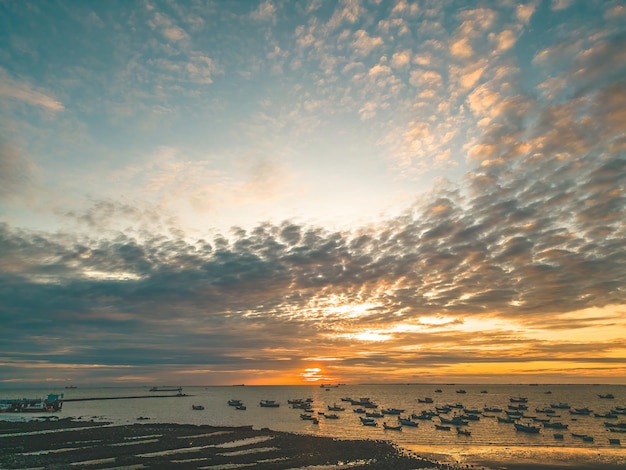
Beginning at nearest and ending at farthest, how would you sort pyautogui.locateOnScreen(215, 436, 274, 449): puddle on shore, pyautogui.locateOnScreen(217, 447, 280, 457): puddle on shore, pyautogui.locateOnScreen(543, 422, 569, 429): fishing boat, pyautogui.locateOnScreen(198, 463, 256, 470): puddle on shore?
pyautogui.locateOnScreen(198, 463, 256, 470): puddle on shore → pyautogui.locateOnScreen(217, 447, 280, 457): puddle on shore → pyautogui.locateOnScreen(215, 436, 274, 449): puddle on shore → pyautogui.locateOnScreen(543, 422, 569, 429): fishing boat

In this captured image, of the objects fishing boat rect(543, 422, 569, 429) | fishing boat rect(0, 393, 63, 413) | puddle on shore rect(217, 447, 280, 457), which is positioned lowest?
fishing boat rect(543, 422, 569, 429)

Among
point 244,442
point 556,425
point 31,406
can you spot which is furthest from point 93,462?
point 31,406

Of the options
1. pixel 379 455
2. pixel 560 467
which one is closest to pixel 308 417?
pixel 379 455

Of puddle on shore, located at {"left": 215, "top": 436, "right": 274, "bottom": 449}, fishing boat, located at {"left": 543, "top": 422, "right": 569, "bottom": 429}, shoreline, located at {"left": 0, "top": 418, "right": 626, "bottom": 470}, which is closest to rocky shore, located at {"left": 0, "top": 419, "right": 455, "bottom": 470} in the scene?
puddle on shore, located at {"left": 215, "top": 436, "right": 274, "bottom": 449}

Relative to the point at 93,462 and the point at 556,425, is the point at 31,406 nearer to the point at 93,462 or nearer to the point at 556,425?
the point at 93,462

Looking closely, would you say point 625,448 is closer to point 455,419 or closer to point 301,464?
point 455,419

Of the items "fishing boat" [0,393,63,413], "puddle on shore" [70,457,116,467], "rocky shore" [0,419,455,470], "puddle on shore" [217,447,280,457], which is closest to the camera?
"puddle on shore" [70,457,116,467]

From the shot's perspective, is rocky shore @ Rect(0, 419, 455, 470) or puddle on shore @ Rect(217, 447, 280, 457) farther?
puddle on shore @ Rect(217, 447, 280, 457)

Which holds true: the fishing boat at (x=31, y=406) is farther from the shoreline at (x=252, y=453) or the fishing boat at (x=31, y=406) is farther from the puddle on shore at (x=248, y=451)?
the puddle on shore at (x=248, y=451)

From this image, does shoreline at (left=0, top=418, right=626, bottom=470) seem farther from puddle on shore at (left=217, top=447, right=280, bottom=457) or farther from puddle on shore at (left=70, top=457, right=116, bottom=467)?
puddle on shore at (left=217, top=447, right=280, bottom=457)
